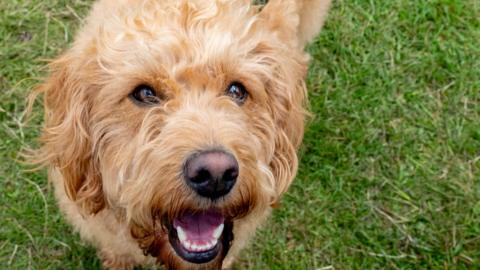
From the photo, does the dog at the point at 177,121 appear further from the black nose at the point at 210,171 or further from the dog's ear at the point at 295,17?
the dog's ear at the point at 295,17

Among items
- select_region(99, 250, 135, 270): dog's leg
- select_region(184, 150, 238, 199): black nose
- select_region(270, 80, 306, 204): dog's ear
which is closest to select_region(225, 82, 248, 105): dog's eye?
select_region(270, 80, 306, 204): dog's ear

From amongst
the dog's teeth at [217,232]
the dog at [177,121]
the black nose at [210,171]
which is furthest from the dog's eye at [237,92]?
the dog's teeth at [217,232]

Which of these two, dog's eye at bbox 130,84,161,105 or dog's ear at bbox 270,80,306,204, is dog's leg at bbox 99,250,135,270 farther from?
dog's eye at bbox 130,84,161,105

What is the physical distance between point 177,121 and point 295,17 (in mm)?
1346

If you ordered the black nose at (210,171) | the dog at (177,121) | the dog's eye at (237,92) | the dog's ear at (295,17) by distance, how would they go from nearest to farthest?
1. the black nose at (210,171)
2. the dog at (177,121)
3. the dog's eye at (237,92)
4. the dog's ear at (295,17)

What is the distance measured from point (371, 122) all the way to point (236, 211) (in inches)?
85.3

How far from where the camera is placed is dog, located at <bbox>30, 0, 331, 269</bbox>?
2342 mm

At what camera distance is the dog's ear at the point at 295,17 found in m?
3.03

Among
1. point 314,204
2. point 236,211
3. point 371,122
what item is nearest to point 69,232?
point 314,204

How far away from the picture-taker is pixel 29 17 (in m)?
4.50

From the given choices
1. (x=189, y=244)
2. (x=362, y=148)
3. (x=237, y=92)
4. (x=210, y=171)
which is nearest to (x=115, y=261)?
(x=189, y=244)

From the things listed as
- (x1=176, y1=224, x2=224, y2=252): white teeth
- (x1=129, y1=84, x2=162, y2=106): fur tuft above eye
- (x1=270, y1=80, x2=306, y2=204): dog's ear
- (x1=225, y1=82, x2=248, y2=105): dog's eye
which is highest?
(x1=129, y1=84, x2=162, y2=106): fur tuft above eye

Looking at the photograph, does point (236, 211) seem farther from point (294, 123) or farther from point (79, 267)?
point (79, 267)

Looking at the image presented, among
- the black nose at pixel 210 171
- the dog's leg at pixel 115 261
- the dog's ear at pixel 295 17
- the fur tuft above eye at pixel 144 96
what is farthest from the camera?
the dog's leg at pixel 115 261
